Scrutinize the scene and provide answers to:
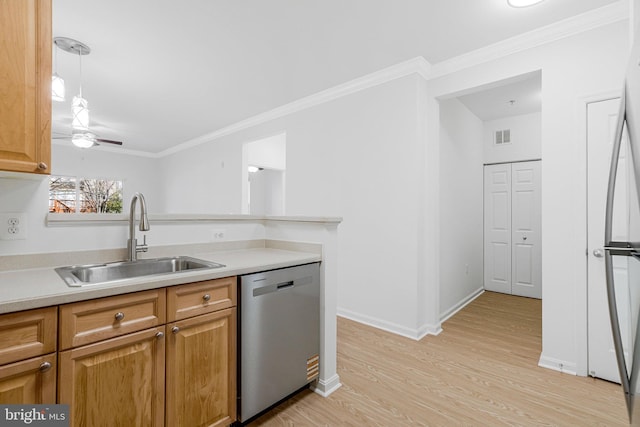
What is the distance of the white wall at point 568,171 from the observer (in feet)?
7.36

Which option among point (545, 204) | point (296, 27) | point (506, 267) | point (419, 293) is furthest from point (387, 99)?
point (506, 267)

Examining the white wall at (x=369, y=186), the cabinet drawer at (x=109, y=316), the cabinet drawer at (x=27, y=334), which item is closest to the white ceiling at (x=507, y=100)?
the white wall at (x=369, y=186)

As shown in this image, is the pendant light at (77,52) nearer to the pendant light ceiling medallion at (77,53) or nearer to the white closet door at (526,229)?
the pendant light ceiling medallion at (77,53)

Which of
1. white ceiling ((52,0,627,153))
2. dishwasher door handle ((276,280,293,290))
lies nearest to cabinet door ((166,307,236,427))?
dishwasher door handle ((276,280,293,290))

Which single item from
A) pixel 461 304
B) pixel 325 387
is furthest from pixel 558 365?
pixel 325 387

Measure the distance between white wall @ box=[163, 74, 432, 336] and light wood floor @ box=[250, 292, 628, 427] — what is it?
473 mm

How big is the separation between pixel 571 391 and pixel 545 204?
4.35 ft

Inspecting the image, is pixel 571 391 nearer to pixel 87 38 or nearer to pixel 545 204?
pixel 545 204

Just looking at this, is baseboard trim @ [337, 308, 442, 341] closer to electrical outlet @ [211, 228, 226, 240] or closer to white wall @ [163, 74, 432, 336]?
white wall @ [163, 74, 432, 336]

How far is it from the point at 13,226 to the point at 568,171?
3451 millimetres

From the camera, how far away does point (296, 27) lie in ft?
8.29

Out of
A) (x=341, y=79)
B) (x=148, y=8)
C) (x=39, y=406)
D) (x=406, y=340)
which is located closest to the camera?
(x=39, y=406)

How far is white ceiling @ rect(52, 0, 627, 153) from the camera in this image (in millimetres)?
2277

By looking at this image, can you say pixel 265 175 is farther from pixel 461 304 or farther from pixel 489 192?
pixel 461 304
